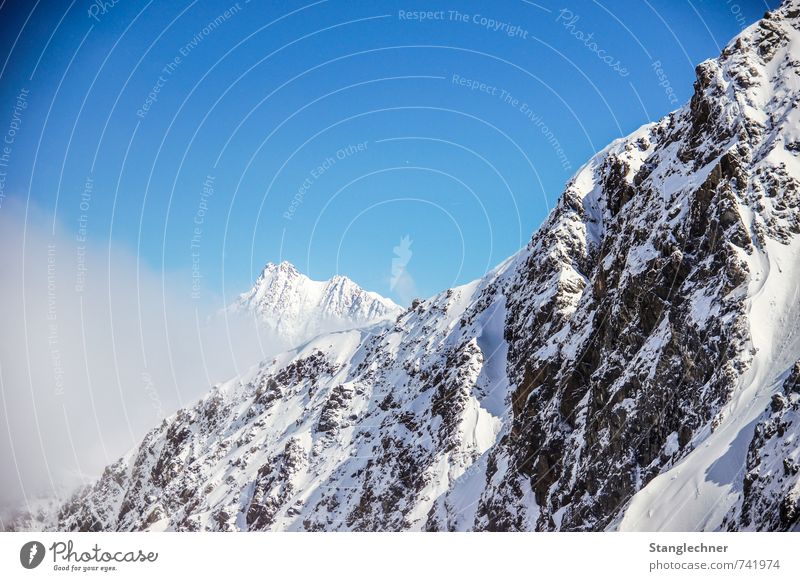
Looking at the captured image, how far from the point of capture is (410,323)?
167 meters

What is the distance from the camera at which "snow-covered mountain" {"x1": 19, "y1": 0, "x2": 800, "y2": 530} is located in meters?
37.8

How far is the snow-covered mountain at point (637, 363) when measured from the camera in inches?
1487

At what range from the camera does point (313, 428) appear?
161000 millimetres

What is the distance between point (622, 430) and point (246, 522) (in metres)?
107

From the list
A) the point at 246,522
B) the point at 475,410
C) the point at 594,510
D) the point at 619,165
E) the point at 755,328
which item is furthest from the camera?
the point at 246,522

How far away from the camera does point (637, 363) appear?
5562 centimetres

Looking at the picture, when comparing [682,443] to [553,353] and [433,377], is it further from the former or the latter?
[433,377]

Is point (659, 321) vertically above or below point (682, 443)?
above

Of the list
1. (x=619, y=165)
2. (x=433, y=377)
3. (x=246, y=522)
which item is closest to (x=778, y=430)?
(x=619, y=165)

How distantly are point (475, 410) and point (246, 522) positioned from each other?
5982 centimetres

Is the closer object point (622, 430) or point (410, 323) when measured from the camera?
point (622, 430)

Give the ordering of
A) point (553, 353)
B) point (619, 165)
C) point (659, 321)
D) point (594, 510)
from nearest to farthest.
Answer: point (594, 510)
point (659, 321)
point (553, 353)
point (619, 165)

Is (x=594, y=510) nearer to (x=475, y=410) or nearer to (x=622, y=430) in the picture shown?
(x=622, y=430)

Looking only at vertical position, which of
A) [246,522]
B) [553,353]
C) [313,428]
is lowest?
[246,522]
